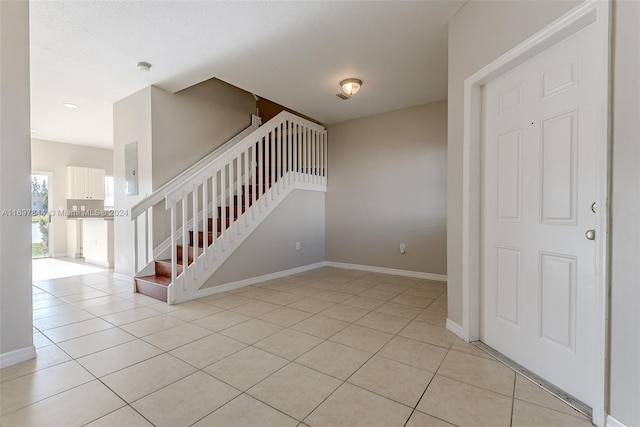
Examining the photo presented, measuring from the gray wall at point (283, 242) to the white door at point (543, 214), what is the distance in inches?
113

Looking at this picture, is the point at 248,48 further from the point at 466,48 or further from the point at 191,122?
the point at 466,48

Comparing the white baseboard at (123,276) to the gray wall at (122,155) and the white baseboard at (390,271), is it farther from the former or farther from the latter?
the white baseboard at (390,271)

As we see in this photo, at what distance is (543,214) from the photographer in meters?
1.78

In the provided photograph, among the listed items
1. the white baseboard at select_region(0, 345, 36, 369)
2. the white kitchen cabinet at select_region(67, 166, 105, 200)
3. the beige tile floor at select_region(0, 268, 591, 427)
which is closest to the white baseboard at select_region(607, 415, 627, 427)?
the beige tile floor at select_region(0, 268, 591, 427)

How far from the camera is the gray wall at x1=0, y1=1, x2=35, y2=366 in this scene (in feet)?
6.15

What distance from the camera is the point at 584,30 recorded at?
1534 mm

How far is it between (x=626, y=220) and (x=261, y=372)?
79.1 inches

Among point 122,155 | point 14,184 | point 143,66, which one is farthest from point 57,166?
point 14,184

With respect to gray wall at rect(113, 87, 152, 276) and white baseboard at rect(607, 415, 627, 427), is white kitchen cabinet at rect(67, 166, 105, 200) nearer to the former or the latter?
gray wall at rect(113, 87, 152, 276)

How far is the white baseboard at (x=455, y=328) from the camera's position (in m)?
2.32

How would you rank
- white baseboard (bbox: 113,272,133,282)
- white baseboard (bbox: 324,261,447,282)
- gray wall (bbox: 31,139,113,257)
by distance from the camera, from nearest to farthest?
white baseboard (bbox: 113,272,133,282), white baseboard (bbox: 324,261,447,282), gray wall (bbox: 31,139,113,257)

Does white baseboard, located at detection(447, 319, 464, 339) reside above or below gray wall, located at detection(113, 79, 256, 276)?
below

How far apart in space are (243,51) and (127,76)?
5.56 ft

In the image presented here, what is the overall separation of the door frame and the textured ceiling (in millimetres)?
816
